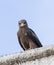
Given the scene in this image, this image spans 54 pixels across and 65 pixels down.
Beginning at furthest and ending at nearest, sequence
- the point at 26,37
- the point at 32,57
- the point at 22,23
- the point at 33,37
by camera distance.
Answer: the point at 22,23 < the point at 26,37 < the point at 33,37 < the point at 32,57

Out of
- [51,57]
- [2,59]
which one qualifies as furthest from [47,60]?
[2,59]

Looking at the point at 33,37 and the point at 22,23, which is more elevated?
the point at 22,23

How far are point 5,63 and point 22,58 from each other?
26cm

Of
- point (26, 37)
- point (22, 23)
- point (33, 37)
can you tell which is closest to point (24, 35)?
point (26, 37)

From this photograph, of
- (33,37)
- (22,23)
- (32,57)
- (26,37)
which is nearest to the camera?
(32,57)

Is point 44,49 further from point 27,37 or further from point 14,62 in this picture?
point 27,37

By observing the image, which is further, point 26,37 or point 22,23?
point 22,23

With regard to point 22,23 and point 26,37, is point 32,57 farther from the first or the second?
point 22,23

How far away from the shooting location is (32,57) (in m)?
4.13

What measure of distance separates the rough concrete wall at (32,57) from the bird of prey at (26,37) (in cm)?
363

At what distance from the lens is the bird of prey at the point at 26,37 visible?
7917 millimetres

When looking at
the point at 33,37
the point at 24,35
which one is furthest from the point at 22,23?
the point at 33,37

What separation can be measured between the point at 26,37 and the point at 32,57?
415 centimetres

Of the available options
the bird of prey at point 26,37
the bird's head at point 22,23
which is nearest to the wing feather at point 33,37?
the bird of prey at point 26,37
